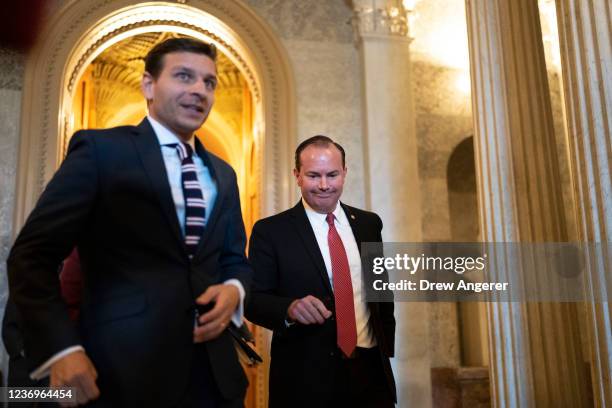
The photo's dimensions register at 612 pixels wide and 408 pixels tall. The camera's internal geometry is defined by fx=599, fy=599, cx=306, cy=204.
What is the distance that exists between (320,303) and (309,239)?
18.2 inches

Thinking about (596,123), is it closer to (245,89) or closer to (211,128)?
(245,89)

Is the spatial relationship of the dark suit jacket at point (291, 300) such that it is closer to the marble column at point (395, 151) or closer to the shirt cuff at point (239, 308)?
the shirt cuff at point (239, 308)

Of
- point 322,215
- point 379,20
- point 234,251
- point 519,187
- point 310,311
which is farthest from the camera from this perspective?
point 379,20

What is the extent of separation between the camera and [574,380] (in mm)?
4297

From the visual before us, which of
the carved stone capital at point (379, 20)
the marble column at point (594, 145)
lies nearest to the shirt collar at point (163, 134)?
the marble column at point (594, 145)

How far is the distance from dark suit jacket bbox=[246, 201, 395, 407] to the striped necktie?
103 cm

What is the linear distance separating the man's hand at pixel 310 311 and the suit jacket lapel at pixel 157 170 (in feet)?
3.33

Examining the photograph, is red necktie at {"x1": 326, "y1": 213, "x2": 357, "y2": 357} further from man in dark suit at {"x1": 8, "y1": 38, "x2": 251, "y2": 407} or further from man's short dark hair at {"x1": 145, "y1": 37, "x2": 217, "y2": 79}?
man's short dark hair at {"x1": 145, "y1": 37, "x2": 217, "y2": 79}

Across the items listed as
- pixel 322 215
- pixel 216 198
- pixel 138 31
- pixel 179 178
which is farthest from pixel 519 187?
pixel 138 31

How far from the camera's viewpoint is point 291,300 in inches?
109

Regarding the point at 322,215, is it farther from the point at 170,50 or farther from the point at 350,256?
the point at 170,50

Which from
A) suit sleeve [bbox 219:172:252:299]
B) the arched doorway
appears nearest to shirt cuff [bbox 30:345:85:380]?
suit sleeve [bbox 219:172:252:299]

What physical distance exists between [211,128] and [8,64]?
7.19 metres

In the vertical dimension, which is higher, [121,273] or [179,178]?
[179,178]
